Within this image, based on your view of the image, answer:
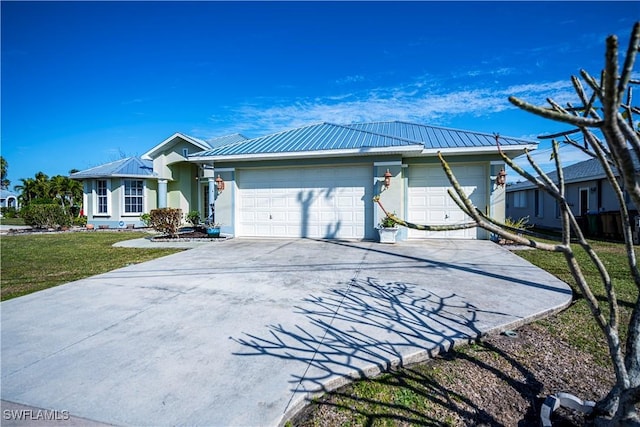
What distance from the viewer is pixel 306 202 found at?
11.6 m

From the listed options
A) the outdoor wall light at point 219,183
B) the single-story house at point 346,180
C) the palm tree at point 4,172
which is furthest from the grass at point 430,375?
the palm tree at point 4,172

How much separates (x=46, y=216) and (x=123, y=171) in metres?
4.49

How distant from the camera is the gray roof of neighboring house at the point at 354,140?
1051 centimetres

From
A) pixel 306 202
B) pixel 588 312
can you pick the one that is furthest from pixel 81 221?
pixel 588 312

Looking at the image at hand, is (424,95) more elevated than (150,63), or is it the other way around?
(150,63)

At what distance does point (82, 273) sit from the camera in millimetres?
6754

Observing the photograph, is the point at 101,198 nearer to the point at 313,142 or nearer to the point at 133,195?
the point at 133,195

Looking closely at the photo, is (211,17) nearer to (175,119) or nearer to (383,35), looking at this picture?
(383,35)

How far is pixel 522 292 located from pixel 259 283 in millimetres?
4234

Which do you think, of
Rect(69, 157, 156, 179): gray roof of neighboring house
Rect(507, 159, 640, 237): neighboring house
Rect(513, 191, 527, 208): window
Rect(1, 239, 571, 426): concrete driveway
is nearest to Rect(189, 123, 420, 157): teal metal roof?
Rect(1, 239, 571, 426): concrete driveway

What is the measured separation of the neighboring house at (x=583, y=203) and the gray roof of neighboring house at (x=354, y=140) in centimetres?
365

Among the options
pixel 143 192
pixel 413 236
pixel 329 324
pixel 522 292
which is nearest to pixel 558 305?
pixel 522 292

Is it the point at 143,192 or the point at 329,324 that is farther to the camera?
the point at 143,192

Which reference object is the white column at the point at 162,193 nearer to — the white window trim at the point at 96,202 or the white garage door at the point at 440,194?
the white window trim at the point at 96,202
